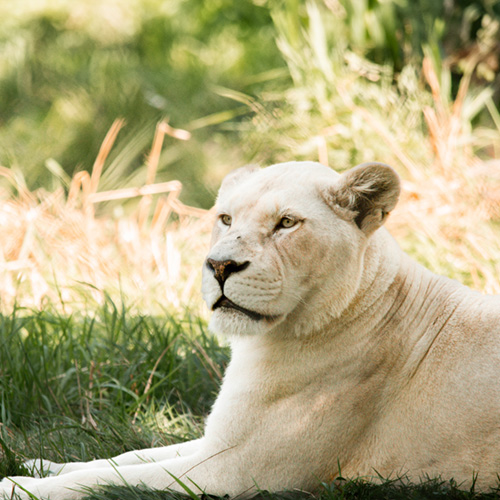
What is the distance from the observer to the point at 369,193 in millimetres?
2867

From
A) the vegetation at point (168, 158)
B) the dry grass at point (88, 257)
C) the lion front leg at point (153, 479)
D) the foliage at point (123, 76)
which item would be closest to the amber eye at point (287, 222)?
the lion front leg at point (153, 479)

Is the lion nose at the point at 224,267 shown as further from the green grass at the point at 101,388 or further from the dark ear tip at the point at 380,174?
the green grass at the point at 101,388

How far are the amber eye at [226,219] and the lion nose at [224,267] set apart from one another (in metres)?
0.33

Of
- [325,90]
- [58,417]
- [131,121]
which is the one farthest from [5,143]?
[58,417]

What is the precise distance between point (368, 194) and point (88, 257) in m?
3.84

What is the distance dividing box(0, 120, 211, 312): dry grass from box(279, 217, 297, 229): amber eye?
2.54m

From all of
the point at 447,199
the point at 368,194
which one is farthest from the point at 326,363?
the point at 447,199

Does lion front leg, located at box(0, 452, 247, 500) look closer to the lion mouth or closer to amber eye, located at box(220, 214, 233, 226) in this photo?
the lion mouth

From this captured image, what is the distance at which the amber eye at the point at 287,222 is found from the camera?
282 centimetres

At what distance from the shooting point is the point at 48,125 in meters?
11.1

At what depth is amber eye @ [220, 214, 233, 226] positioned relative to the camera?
9.88 ft

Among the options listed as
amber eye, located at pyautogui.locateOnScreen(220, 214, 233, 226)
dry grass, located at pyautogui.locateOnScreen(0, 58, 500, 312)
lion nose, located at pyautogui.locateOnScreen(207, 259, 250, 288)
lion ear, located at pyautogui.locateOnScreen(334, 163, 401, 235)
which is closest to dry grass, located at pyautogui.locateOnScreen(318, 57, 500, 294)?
dry grass, located at pyautogui.locateOnScreen(0, 58, 500, 312)

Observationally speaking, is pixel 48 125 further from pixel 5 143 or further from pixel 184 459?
pixel 184 459

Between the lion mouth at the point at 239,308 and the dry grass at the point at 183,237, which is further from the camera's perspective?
the dry grass at the point at 183,237
